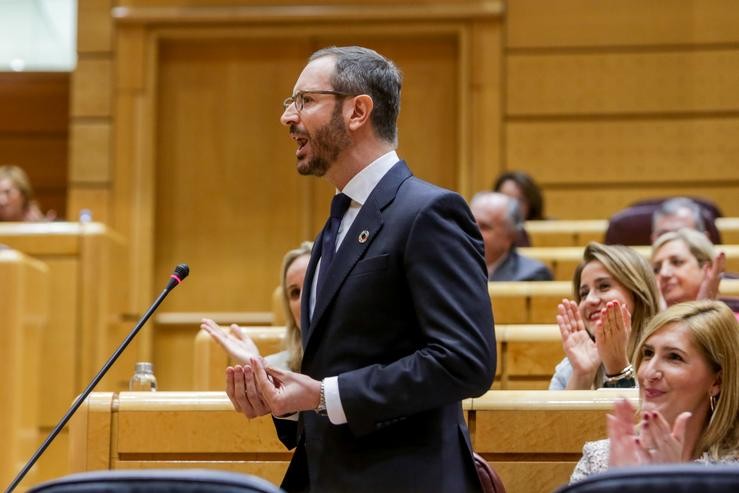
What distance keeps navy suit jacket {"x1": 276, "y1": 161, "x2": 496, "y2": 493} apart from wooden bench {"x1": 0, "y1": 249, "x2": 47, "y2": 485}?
186cm

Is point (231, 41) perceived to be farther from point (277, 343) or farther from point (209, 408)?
point (209, 408)

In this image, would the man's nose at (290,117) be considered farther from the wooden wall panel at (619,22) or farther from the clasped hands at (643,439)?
the wooden wall panel at (619,22)

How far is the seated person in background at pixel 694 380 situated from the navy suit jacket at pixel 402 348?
1.15 feet

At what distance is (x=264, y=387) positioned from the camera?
141 cm

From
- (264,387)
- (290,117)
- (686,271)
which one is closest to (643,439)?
(264,387)

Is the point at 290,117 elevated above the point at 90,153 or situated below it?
below

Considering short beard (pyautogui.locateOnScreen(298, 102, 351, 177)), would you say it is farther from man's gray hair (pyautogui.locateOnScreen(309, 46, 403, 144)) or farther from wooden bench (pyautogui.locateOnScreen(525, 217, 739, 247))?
wooden bench (pyautogui.locateOnScreen(525, 217, 739, 247))

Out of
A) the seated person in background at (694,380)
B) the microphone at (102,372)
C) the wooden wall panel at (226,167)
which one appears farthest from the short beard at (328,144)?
the wooden wall panel at (226,167)

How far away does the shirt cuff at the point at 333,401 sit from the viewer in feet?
4.57

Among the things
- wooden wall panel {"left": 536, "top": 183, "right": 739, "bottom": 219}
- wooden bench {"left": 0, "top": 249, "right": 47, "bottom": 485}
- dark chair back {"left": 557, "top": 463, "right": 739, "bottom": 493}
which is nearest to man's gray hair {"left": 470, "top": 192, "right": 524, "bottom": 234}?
wooden wall panel {"left": 536, "top": 183, "right": 739, "bottom": 219}

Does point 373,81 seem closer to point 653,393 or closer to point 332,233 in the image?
point 332,233

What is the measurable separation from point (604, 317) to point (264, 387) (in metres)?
0.87

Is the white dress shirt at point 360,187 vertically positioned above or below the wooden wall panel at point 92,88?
below

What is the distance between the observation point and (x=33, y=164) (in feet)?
19.7
